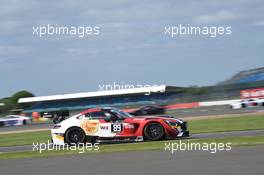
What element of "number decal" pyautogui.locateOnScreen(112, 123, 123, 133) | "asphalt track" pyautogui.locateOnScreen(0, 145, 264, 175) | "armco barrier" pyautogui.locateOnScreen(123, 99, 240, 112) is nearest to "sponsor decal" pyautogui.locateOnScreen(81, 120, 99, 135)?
"number decal" pyautogui.locateOnScreen(112, 123, 123, 133)

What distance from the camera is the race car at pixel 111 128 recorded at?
15.4m

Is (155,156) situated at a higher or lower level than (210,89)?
lower

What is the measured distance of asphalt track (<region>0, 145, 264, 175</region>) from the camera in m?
8.48

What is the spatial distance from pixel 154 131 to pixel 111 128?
1.54m

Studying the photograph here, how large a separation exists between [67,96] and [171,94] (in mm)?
19847

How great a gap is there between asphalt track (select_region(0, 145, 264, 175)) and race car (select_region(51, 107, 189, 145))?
3.54 m

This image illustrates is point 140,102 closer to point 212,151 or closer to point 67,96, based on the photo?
point 67,96

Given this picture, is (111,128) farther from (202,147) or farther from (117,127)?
(202,147)

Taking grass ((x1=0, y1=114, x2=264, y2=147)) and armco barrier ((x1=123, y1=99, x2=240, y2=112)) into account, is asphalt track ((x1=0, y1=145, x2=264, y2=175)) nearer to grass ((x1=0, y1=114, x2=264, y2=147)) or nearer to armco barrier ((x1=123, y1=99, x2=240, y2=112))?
grass ((x1=0, y1=114, x2=264, y2=147))

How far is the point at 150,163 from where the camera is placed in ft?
31.6

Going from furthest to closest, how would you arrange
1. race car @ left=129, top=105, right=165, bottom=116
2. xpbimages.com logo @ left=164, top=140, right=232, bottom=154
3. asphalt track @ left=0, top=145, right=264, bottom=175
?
race car @ left=129, top=105, right=165, bottom=116 < xpbimages.com logo @ left=164, top=140, right=232, bottom=154 < asphalt track @ left=0, top=145, right=264, bottom=175

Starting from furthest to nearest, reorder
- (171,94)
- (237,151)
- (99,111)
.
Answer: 1. (171,94)
2. (99,111)
3. (237,151)

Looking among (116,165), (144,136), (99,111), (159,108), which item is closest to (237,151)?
(116,165)

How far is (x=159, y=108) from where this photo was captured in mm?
45125
